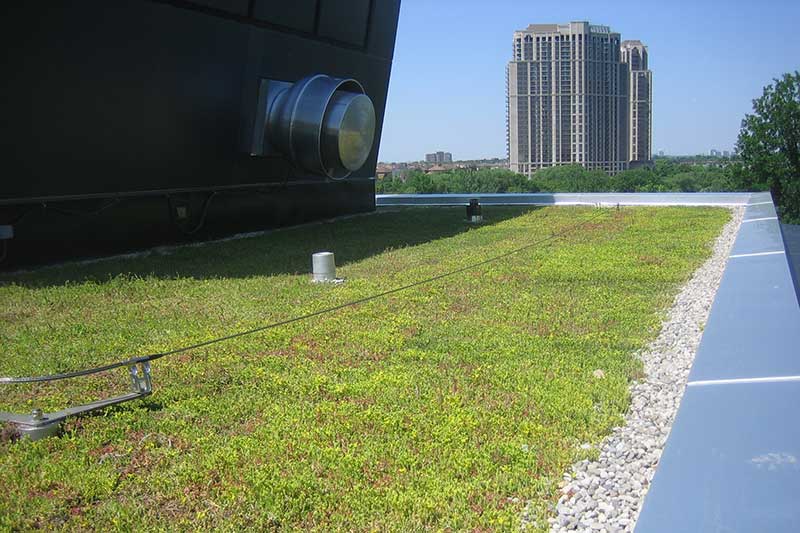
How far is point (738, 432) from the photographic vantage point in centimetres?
330

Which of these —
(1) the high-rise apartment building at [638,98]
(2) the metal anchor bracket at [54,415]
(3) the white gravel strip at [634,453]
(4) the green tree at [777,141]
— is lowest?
(2) the metal anchor bracket at [54,415]

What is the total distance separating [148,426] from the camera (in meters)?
5.01

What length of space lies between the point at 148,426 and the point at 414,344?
108 inches

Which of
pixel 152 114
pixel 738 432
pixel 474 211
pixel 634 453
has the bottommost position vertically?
pixel 634 453

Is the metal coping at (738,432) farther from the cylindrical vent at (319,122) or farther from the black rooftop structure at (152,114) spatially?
the cylindrical vent at (319,122)

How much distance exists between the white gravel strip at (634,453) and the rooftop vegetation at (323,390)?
0.12 metres

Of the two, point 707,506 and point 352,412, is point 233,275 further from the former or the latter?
point 707,506

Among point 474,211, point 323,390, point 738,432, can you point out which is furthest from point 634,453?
point 474,211

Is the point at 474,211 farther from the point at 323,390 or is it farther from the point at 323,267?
the point at 323,390

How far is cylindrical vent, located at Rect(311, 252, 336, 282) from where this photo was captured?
10297 mm

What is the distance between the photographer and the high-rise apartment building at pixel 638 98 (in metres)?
45.7

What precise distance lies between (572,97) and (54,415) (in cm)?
4255

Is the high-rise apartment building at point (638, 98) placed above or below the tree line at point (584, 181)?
above

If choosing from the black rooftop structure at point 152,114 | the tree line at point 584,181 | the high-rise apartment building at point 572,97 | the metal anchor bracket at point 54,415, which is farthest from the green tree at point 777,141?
the metal anchor bracket at point 54,415
